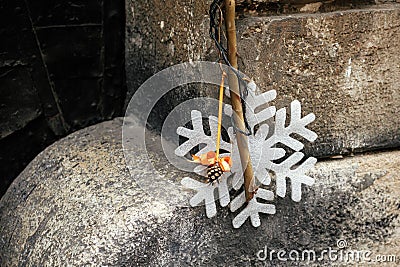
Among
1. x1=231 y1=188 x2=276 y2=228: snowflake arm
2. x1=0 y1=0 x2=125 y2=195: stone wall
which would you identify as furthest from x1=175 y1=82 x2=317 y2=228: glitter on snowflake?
x1=0 y1=0 x2=125 y2=195: stone wall

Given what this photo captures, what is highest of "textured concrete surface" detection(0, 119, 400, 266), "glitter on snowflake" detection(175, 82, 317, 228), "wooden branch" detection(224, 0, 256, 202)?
"wooden branch" detection(224, 0, 256, 202)

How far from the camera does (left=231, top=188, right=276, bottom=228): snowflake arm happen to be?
0.98 metres

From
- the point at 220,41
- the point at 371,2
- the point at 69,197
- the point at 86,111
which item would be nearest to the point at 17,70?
the point at 86,111

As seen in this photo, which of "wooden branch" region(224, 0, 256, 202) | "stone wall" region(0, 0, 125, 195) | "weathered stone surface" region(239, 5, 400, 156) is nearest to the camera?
"wooden branch" region(224, 0, 256, 202)

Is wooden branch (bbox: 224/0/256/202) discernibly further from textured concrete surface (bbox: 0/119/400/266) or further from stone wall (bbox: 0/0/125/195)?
stone wall (bbox: 0/0/125/195)

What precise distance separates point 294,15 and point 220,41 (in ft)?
0.43

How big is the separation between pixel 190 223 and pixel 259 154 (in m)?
0.16

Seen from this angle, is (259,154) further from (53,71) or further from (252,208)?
(53,71)

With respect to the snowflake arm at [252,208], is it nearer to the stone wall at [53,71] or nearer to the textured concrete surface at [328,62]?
the textured concrete surface at [328,62]

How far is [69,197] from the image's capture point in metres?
1.06

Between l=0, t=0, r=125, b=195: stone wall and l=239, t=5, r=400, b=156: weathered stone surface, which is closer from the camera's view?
l=239, t=5, r=400, b=156: weathered stone surface

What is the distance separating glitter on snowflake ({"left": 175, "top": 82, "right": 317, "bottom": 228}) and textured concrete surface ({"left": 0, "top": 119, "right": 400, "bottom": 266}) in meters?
0.02

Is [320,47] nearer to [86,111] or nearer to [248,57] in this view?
[248,57]

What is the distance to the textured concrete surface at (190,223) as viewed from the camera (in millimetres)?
958
